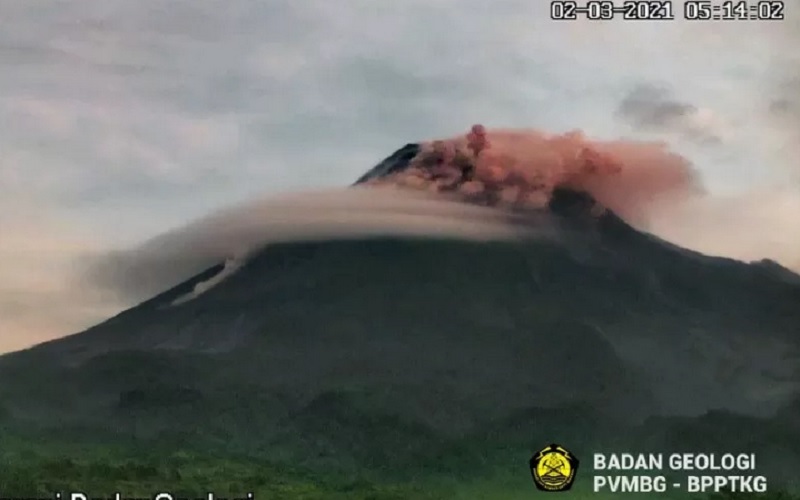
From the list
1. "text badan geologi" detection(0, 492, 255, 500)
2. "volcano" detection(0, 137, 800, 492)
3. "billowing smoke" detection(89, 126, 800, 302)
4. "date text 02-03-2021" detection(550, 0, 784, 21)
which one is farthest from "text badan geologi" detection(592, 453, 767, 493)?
"date text 02-03-2021" detection(550, 0, 784, 21)

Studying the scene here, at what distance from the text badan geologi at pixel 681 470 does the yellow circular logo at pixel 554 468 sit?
0.04 meters

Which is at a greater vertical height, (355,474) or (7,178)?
(7,178)

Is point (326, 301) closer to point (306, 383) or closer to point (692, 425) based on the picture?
point (306, 383)

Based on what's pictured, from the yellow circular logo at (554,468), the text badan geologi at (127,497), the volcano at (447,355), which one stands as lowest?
the text badan geologi at (127,497)

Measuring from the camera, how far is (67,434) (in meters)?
1.36

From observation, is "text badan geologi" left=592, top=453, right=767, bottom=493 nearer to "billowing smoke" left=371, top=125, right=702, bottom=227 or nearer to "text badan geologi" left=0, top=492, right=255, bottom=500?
"billowing smoke" left=371, top=125, right=702, bottom=227

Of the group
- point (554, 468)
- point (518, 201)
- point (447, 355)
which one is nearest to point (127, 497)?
point (447, 355)

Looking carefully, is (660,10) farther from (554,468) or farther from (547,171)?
(554,468)

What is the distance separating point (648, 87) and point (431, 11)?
16.5 inches

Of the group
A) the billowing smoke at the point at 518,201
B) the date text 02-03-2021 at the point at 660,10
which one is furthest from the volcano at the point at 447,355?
the date text 02-03-2021 at the point at 660,10

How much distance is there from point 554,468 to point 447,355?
267 millimetres

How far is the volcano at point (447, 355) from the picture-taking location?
4.50 ft

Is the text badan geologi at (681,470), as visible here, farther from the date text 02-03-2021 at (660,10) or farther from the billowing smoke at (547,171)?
the date text 02-03-2021 at (660,10)

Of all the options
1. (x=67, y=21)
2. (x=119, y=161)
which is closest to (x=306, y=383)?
(x=119, y=161)
